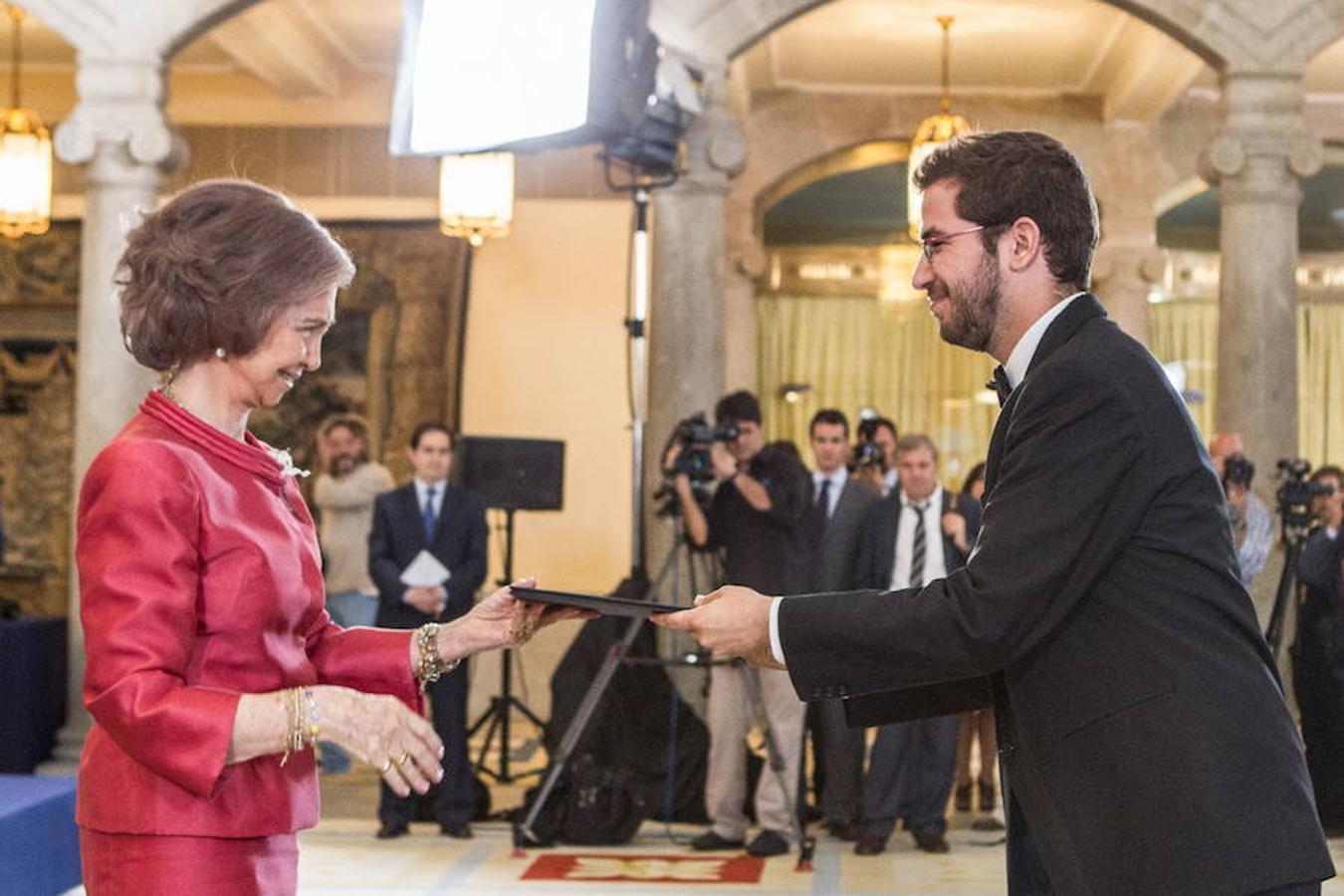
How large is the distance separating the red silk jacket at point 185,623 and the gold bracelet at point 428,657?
0.74ft

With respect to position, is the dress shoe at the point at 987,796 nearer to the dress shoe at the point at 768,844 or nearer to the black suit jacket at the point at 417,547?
the dress shoe at the point at 768,844

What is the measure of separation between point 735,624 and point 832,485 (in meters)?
5.29

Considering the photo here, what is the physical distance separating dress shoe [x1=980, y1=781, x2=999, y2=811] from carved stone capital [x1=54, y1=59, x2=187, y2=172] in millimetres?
4295

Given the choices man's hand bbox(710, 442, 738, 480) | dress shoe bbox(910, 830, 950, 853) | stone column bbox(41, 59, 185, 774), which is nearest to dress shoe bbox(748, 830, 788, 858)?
dress shoe bbox(910, 830, 950, 853)

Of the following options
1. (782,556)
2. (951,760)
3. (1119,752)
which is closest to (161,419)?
(1119,752)

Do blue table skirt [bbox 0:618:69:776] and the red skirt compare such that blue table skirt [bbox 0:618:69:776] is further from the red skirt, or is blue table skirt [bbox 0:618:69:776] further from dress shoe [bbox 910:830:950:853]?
the red skirt

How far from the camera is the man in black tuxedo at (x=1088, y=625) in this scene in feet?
7.46

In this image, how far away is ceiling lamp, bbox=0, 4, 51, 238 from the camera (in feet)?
34.0

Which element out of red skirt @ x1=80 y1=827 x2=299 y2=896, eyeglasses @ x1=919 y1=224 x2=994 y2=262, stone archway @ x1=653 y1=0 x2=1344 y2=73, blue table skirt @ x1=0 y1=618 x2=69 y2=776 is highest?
stone archway @ x1=653 y1=0 x2=1344 y2=73

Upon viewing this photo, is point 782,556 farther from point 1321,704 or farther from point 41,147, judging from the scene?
point 41,147

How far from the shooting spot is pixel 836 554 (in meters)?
7.63

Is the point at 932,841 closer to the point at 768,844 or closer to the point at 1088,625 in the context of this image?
the point at 768,844

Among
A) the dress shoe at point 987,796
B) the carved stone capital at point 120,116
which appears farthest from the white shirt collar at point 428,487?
the dress shoe at point 987,796

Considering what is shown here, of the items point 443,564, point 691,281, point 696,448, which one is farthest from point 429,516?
point 691,281
